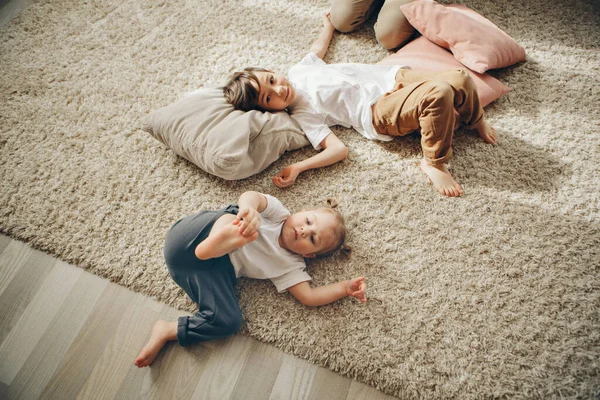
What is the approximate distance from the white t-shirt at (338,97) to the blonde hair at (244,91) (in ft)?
0.47

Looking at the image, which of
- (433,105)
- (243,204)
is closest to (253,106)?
(243,204)

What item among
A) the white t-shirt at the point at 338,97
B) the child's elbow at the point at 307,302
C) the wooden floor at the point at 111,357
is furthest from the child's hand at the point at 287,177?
the wooden floor at the point at 111,357

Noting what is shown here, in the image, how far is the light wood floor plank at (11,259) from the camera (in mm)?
988

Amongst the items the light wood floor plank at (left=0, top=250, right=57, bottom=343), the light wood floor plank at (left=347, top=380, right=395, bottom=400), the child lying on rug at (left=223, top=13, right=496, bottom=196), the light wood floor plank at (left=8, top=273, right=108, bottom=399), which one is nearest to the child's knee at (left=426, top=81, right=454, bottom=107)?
the child lying on rug at (left=223, top=13, right=496, bottom=196)

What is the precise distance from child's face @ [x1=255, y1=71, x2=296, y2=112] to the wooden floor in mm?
696

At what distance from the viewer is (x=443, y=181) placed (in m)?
1.02

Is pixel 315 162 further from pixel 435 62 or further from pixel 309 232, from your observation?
pixel 435 62

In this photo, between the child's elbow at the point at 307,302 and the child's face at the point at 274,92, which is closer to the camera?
the child's elbow at the point at 307,302

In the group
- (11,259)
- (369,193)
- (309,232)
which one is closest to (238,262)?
(309,232)

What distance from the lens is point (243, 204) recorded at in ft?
2.78

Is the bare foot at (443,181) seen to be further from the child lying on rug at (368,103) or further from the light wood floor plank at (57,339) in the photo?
the light wood floor plank at (57,339)

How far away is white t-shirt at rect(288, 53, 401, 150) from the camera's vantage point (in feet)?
3.62

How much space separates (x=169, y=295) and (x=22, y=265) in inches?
18.9

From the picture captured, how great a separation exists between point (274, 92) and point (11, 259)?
96 cm
